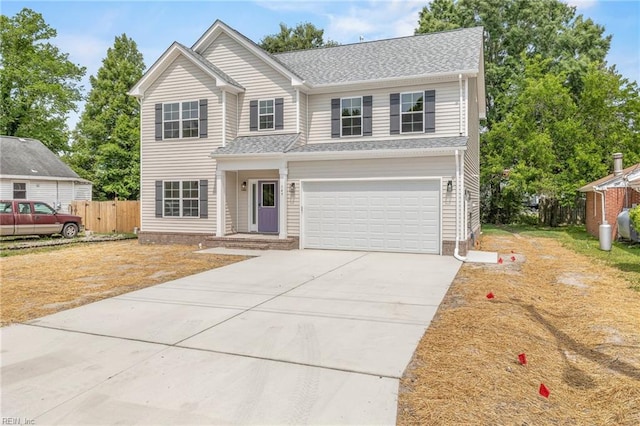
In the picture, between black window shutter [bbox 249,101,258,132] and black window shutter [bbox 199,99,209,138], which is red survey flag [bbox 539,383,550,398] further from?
black window shutter [bbox 199,99,209,138]

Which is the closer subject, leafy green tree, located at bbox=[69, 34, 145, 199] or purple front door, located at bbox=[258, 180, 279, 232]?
purple front door, located at bbox=[258, 180, 279, 232]

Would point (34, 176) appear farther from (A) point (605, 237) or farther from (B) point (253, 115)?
(A) point (605, 237)

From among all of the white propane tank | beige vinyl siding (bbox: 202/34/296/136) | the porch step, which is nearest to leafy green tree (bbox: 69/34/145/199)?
beige vinyl siding (bbox: 202/34/296/136)

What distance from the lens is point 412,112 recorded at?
15094 mm

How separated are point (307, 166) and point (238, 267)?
5.15 m

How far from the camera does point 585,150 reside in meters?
22.4

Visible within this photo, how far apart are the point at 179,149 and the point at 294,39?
25.9 m

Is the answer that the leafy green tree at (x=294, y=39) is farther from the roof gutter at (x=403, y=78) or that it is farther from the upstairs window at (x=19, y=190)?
the roof gutter at (x=403, y=78)

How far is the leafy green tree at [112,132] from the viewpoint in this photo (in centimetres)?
3347

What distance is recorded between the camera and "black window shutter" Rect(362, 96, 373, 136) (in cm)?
1562

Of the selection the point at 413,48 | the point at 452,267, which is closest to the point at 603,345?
the point at 452,267

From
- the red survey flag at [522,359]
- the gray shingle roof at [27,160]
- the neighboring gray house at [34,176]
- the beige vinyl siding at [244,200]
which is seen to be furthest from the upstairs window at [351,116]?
the gray shingle roof at [27,160]

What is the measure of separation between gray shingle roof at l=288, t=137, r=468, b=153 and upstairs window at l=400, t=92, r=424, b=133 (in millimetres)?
576

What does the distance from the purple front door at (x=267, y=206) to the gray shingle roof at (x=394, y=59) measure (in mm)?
4350
